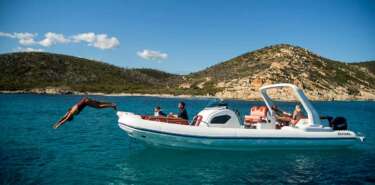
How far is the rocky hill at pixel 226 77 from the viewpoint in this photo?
3482 inches

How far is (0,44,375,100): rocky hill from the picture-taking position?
88.4 meters

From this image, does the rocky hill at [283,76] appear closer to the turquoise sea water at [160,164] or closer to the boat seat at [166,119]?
the turquoise sea water at [160,164]

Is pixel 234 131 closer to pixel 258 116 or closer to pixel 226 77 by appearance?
pixel 258 116

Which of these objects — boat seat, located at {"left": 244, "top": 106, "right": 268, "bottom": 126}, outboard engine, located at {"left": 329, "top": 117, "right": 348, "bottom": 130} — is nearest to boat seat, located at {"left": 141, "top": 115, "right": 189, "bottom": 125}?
boat seat, located at {"left": 244, "top": 106, "right": 268, "bottom": 126}

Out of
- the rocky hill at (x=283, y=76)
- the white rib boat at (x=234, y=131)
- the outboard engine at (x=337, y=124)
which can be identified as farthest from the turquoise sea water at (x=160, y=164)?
the rocky hill at (x=283, y=76)

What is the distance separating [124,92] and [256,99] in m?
37.4

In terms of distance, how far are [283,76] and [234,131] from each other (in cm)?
7583

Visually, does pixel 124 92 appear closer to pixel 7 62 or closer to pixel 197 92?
pixel 197 92

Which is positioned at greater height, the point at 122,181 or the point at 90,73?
the point at 90,73

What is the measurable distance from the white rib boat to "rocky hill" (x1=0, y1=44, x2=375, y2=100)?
214 feet

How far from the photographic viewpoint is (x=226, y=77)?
10031 cm

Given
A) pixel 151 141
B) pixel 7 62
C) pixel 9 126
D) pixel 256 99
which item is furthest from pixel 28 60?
pixel 151 141

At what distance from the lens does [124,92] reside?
10125 cm

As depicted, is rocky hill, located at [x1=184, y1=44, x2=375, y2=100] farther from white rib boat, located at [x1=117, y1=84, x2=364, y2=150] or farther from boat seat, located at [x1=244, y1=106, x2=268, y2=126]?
boat seat, located at [x1=244, y1=106, x2=268, y2=126]
